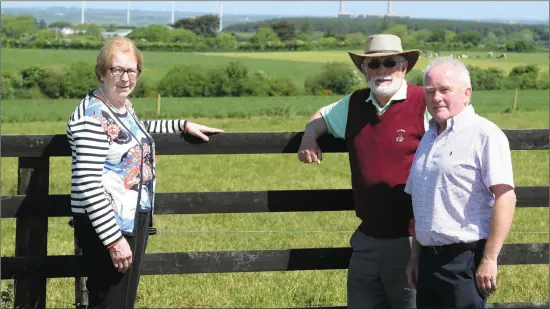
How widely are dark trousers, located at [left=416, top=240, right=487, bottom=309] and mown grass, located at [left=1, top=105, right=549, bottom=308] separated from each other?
2299 mm

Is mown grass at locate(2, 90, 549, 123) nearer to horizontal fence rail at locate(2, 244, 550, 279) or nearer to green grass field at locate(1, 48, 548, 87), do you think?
green grass field at locate(1, 48, 548, 87)

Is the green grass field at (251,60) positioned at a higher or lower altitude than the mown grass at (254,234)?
lower

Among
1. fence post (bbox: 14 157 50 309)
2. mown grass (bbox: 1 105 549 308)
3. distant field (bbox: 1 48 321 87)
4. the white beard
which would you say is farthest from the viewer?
distant field (bbox: 1 48 321 87)

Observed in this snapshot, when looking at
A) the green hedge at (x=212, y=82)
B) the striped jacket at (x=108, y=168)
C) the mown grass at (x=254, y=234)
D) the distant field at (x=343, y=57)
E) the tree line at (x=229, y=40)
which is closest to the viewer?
the striped jacket at (x=108, y=168)

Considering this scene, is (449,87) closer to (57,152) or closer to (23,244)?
(57,152)

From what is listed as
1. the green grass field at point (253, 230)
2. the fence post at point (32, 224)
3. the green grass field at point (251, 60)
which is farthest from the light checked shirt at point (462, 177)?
the green grass field at point (251, 60)

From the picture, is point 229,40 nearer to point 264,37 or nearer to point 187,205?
point 264,37

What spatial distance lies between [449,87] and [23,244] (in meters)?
2.59

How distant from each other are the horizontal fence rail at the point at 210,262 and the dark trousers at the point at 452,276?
1.18 m

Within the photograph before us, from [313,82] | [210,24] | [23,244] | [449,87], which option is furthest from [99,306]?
[210,24]

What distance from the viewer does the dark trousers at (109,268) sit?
4.17 metres

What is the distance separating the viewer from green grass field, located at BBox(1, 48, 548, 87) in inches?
3561

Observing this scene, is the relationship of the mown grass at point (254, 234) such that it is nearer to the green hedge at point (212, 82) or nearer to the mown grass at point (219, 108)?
the mown grass at point (219, 108)

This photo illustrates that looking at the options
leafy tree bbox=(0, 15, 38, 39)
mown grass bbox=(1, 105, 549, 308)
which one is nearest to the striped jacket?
mown grass bbox=(1, 105, 549, 308)
